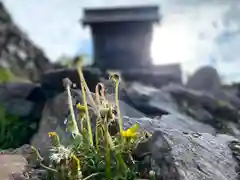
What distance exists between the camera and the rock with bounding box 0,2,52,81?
14977 mm

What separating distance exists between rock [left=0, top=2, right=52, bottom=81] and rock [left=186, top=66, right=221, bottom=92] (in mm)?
4489

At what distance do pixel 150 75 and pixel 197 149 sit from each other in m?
12.3

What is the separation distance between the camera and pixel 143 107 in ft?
24.2

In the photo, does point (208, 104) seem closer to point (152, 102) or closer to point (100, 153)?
point (152, 102)

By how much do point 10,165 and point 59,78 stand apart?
16.3 feet

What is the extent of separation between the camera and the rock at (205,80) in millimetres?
14656

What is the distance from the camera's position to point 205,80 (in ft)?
49.0

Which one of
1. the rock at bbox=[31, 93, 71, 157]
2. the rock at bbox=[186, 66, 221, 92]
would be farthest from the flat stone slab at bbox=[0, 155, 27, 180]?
the rock at bbox=[186, 66, 221, 92]

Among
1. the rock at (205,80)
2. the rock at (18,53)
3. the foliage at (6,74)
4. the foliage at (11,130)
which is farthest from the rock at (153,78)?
the foliage at (11,130)


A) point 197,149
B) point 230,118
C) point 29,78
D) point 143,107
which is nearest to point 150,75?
point 29,78

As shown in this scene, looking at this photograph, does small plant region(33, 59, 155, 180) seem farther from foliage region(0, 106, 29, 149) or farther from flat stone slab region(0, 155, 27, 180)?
foliage region(0, 106, 29, 149)

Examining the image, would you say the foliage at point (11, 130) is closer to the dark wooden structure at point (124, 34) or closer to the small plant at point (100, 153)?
the small plant at point (100, 153)

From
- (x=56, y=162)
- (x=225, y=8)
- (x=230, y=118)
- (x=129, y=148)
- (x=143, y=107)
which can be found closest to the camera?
(x=56, y=162)

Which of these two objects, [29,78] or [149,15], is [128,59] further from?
[29,78]
